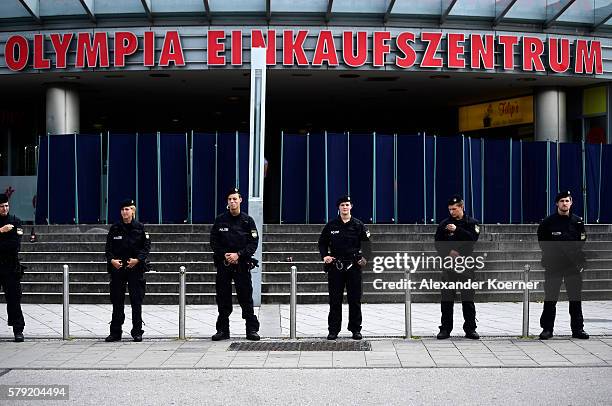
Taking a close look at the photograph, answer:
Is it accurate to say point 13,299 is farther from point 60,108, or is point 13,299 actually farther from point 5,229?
point 60,108

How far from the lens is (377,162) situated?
62.6 ft

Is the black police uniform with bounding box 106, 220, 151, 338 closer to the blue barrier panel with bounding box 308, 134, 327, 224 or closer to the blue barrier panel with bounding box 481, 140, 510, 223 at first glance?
the blue barrier panel with bounding box 308, 134, 327, 224

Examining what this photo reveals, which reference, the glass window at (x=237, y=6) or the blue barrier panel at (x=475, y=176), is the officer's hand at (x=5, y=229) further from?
the glass window at (x=237, y=6)

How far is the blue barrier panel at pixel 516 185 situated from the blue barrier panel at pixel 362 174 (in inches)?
136

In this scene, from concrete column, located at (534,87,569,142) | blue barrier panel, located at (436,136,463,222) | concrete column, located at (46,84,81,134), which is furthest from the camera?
concrete column, located at (534,87,569,142)

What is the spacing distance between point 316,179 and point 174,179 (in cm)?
327

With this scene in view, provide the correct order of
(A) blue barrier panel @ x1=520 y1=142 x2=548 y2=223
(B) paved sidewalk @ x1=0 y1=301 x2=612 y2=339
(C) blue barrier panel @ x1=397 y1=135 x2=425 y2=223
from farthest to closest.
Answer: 1. (A) blue barrier panel @ x1=520 y1=142 x2=548 y2=223
2. (C) blue barrier panel @ x1=397 y1=135 x2=425 y2=223
3. (B) paved sidewalk @ x1=0 y1=301 x2=612 y2=339

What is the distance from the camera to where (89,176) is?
1930 cm

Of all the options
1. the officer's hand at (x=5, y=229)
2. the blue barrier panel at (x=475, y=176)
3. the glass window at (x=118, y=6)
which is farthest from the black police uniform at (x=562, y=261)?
the glass window at (x=118, y=6)

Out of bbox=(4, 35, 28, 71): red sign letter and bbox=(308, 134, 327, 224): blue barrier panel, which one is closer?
bbox=(308, 134, 327, 224): blue barrier panel

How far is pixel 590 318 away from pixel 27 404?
8.93m

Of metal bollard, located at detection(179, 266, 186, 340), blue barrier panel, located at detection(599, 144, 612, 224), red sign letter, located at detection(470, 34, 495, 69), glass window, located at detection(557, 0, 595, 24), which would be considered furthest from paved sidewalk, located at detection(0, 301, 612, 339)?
glass window, located at detection(557, 0, 595, 24)

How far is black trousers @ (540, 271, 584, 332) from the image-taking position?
1063 centimetres

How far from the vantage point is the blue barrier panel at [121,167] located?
63.0ft
